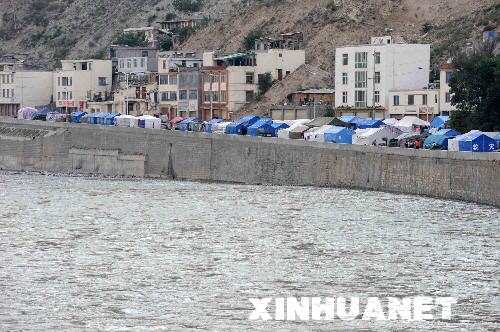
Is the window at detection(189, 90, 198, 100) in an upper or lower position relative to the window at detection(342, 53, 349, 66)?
lower

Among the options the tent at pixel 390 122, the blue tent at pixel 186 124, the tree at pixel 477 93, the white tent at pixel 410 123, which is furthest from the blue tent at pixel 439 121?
the blue tent at pixel 186 124

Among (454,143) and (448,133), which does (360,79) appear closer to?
(448,133)

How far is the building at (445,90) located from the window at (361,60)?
910 cm

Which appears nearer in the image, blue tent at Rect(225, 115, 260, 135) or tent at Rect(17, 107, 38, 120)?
blue tent at Rect(225, 115, 260, 135)

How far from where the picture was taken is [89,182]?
121 m

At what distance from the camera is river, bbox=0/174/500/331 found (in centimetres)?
5534

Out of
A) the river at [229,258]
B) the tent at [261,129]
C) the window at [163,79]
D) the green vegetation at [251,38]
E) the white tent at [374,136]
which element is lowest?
the river at [229,258]

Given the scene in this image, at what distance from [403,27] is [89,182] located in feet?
Result: 172

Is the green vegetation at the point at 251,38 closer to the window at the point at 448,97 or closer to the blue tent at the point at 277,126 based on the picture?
the window at the point at 448,97

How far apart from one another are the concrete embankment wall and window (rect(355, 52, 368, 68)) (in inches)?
718

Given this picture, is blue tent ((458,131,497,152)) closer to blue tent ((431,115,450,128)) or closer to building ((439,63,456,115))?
blue tent ((431,115,450,128))

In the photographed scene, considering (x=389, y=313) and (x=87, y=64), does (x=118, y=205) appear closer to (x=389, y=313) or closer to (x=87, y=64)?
(x=389, y=313)

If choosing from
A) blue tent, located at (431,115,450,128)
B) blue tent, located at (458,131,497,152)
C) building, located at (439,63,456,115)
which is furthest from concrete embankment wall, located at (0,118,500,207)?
building, located at (439,63,456,115)

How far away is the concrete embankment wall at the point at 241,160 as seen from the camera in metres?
96.6
